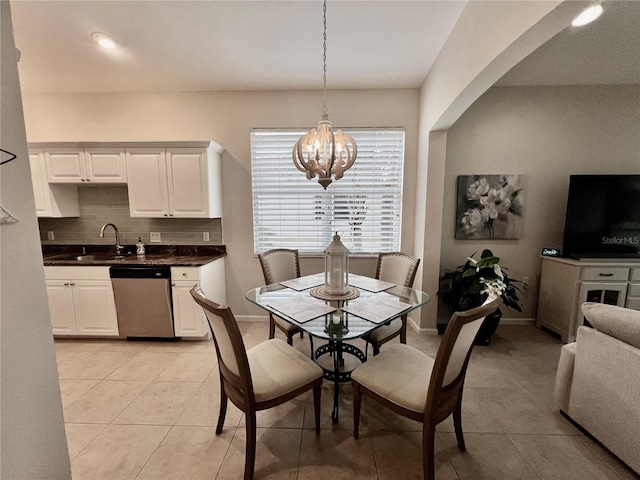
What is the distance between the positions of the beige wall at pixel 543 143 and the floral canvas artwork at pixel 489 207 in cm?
8

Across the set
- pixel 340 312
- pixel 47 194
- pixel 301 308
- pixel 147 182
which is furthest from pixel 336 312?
pixel 47 194

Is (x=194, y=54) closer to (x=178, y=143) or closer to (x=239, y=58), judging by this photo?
(x=239, y=58)

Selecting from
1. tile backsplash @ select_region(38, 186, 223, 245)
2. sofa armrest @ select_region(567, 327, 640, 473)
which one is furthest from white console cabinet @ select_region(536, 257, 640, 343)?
tile backsplash @ select_region(38, 186, 223, 245)

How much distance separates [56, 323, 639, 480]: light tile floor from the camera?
1.46m

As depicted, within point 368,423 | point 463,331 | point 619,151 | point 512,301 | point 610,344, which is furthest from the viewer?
point 619,151

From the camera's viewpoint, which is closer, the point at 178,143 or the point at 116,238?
the point at 178,143

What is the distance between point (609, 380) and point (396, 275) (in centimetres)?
149

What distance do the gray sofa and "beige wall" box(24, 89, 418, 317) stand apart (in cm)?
200

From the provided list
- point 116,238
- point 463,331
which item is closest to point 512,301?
point 463,331

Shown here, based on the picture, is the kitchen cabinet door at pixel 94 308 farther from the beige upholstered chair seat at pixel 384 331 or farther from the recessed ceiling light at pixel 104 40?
the beige upholstered chair seat at pixel 384 331

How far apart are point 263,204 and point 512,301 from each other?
297 cm

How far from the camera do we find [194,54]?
2.39m

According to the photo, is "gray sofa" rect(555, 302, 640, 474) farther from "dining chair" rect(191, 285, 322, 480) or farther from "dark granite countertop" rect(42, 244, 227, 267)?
"dark granite countertop" rect(42, 244, 227, 267)

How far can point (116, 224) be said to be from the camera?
10.6 feet
